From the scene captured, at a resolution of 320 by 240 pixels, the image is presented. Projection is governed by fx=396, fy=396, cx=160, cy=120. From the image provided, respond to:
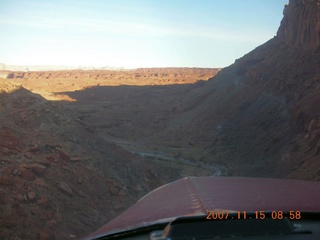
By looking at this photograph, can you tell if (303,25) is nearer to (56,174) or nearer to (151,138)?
(151,138)

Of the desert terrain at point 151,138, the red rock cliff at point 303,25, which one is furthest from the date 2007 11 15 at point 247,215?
the red rock cliff at point 303,25

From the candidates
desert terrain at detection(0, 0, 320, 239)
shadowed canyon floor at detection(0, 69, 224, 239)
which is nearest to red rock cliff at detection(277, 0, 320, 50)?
desert terrain at detection(0, 0, 320, 239)

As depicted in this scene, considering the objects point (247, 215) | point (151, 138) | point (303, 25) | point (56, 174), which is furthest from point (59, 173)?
point (303, 25)

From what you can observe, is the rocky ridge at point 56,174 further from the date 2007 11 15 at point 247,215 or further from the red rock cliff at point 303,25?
the red rock cliff at point 303,25

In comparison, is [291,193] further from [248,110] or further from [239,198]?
[248,110]

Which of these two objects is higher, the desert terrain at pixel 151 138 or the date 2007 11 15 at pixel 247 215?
the date 2007 11 15 at pixel 247 215
